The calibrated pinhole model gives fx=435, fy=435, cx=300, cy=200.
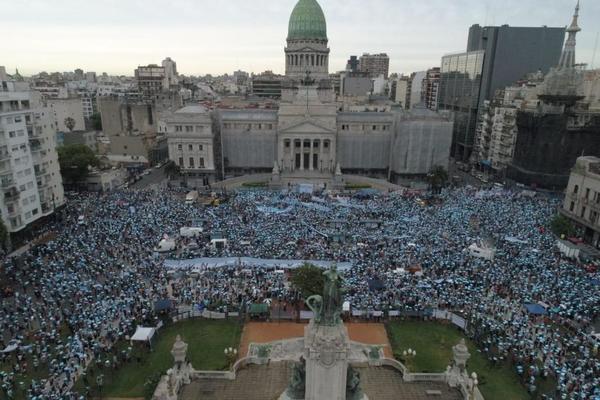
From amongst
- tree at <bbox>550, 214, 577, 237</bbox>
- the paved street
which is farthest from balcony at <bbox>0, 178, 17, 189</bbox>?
tree at <bbox>550, 214, 577, 237</bbox>

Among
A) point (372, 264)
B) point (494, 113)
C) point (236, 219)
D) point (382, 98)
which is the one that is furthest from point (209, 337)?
point (382, 98)

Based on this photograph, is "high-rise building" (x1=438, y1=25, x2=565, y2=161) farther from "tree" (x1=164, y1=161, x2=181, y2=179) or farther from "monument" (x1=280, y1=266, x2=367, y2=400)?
"monument" (x1=280, y1=266, x2=367, y2=400)

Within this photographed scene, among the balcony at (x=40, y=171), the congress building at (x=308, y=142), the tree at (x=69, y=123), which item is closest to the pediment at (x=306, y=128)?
the congress building at (x=308, y=142)

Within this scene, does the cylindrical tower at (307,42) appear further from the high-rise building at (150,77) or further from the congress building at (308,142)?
the high-rise building at (150,77)

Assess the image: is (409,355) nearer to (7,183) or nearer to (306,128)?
(7,183)

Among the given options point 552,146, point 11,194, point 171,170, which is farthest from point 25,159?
point 552,146

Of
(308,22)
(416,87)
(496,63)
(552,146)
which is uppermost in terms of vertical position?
(308,22)
